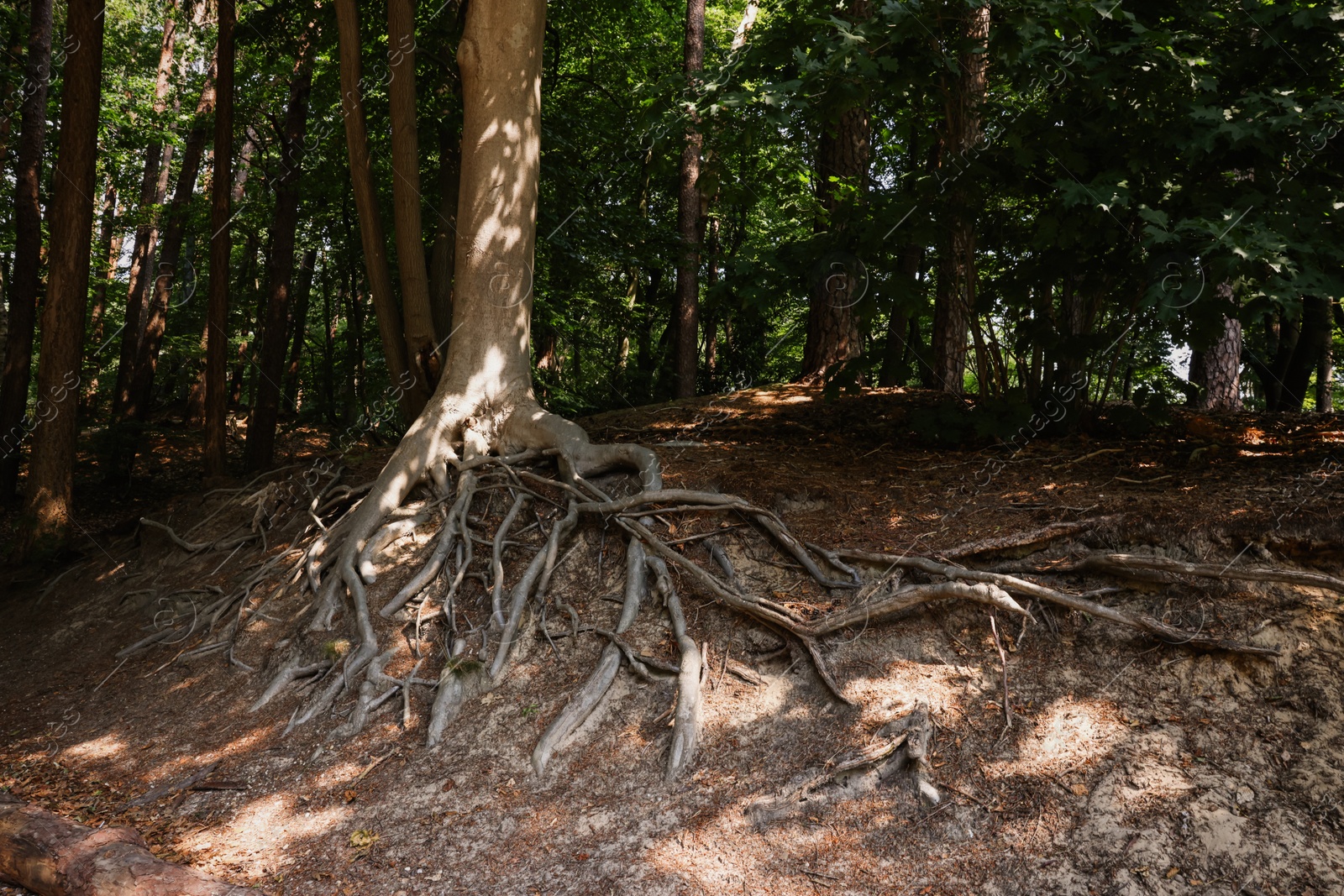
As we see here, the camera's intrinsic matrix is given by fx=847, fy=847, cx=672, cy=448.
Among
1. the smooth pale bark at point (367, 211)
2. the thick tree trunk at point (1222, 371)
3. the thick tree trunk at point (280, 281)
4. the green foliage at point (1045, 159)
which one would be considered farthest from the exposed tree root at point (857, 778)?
the thick tree trunk at point (1222, 371)

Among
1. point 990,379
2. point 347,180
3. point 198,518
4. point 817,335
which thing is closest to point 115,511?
point 198,518

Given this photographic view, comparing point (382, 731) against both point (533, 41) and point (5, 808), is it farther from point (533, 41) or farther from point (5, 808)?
point (533, 41)

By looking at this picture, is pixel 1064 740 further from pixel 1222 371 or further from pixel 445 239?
pixel 1222 371

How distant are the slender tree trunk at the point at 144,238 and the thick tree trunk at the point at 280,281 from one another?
426cm

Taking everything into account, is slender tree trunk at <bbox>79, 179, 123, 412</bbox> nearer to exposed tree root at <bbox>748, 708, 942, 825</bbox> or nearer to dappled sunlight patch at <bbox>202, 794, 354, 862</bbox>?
dappled sunlight patch at <bbox>202, 794, 354, 862</bbox>

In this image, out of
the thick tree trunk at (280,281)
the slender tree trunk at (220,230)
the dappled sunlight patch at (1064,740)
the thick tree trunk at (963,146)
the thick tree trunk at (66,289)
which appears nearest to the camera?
the dappled sunlight patch at (1064,740)

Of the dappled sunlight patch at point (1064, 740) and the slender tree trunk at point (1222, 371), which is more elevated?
the slender tree trunk at point (1222, 371)

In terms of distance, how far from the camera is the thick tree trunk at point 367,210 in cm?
765

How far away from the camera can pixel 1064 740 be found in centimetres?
399

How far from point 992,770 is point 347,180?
12593mm

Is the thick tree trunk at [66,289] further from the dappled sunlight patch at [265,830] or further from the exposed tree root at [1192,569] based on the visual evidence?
the exposed tree root at [1192,569]

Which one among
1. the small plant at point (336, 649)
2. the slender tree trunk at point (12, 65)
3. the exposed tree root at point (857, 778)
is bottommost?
the exposed tree root at point (857, 778)

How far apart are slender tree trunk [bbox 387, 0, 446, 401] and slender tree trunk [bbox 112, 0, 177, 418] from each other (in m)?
8.42

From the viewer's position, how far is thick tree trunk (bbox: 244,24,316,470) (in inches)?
424
